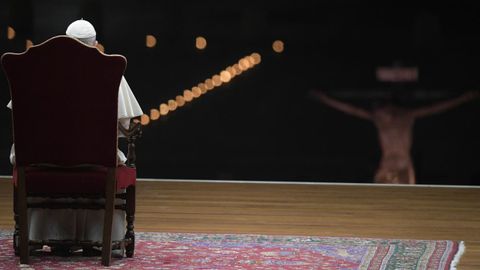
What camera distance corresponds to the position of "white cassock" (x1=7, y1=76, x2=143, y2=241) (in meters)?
4.49

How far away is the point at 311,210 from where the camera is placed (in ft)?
22.4

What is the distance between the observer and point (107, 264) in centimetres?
428

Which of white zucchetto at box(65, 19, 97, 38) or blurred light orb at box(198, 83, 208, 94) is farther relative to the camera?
blurred light orb at box(198, 83, 208, 94)

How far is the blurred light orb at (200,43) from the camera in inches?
357

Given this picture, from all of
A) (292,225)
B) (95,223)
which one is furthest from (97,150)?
(292,225)

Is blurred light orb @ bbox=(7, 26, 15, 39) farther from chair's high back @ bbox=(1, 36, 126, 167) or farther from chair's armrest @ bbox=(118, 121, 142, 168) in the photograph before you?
chair's high back @ bbox=(1, 36, 126, 167)

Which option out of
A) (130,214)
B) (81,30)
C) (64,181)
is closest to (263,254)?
(130,214)

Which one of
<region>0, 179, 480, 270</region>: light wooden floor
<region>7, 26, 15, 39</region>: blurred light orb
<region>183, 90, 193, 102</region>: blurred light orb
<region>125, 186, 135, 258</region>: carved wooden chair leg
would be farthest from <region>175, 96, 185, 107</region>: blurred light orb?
<region>125, 186, 135, 258</region>: carved wooden chair leg

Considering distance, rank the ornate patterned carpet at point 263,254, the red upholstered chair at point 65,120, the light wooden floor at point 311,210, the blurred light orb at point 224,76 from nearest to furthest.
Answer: the red upholstered chair at point 65,120, the ornate patterned carpet at point 263,254, the light wooden floor at point 311,210, the blurred light orb at point 224,76

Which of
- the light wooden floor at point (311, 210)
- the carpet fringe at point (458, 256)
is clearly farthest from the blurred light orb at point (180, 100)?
the carpet fringe at point (458, 256)

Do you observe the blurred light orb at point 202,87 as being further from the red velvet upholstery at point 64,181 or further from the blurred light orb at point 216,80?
the red velvet upholstery at point 64,181

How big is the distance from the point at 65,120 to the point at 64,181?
0.26 m

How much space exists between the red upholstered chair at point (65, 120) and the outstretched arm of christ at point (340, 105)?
4.87 metres

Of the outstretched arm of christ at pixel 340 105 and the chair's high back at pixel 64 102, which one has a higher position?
the outstretched arm of christ at pixel 340 105
